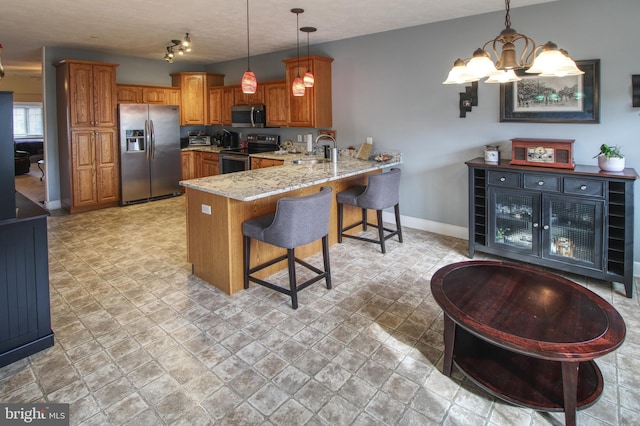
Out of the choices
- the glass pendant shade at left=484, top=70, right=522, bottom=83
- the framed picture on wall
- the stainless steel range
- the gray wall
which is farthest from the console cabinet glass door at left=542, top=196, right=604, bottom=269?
the stainless steel range

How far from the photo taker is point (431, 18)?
14.7ft

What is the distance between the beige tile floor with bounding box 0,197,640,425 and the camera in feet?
6.47

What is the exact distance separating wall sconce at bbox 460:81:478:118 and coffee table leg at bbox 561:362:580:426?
343 centimetres

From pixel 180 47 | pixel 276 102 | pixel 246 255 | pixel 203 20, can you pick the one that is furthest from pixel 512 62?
pixel 180 47

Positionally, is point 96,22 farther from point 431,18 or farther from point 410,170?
point 410,170

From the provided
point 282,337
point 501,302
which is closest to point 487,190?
point 501,302

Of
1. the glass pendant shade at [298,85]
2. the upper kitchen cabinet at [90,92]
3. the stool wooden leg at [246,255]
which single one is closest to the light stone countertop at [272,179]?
the stool wooden leg at [246,255]

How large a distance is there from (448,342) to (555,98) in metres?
3.05

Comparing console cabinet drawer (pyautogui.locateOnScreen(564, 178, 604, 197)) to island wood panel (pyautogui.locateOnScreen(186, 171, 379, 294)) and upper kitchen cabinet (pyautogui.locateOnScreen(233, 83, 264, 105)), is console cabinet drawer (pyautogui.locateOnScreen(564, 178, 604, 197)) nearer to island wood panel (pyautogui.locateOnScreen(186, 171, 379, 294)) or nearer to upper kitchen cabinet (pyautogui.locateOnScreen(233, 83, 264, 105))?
island wood panel (pyautogui.locateOnScreen(186, 171, 379, 294))

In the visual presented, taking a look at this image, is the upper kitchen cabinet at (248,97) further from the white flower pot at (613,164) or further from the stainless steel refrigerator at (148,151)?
the white flower pot at (613,164)

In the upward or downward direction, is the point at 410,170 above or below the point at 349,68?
below

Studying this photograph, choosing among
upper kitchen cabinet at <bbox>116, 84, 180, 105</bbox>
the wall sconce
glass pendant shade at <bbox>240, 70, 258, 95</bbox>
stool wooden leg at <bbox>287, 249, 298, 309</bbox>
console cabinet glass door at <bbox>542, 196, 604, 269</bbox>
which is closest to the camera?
stool wooden leg at <bbox>287, 249, 298, 309</bbox>

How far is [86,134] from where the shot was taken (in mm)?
6098

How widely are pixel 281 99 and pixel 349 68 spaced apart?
1315 millimetres
